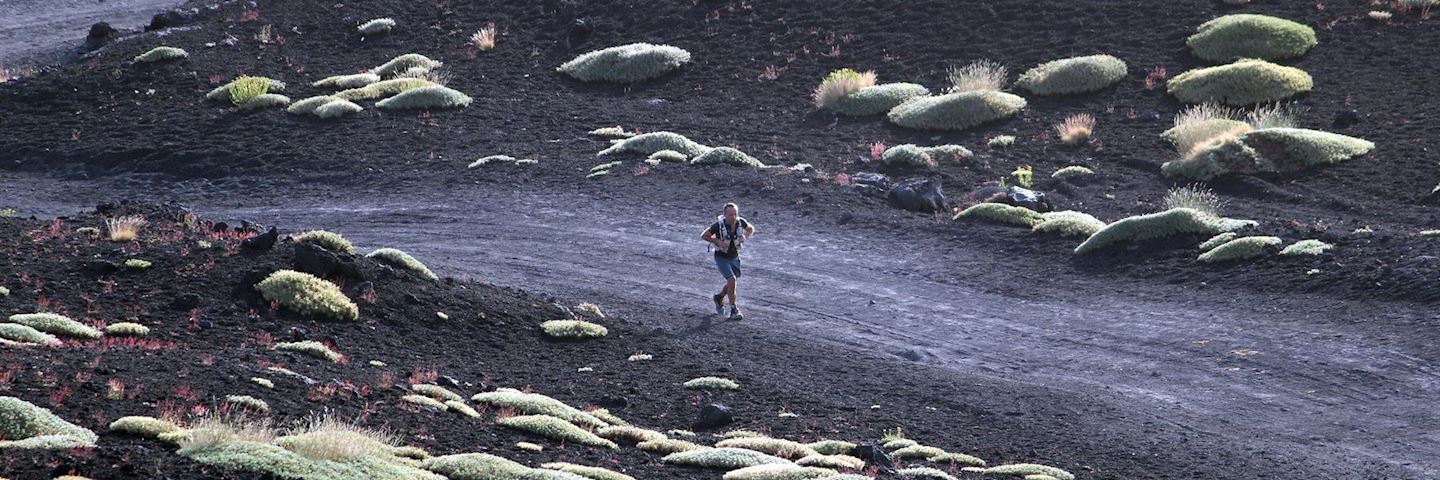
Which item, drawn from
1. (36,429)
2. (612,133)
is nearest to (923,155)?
(612,133)

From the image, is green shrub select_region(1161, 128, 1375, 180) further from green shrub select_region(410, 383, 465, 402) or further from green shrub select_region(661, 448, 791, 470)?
green shrub select_region(410, 383, 465, 402)

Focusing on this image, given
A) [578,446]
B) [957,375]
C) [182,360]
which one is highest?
[182,360]

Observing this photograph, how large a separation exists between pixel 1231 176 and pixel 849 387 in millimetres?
12681

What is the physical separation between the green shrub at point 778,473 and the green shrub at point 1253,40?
2428cm

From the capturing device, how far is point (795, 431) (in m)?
15.7

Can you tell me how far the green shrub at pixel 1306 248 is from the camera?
22.2 m

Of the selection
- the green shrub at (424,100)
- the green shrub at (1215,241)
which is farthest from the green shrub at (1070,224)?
the green shrub at (424,100)

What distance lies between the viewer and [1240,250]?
22.6 m

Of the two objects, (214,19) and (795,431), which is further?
(214,19)

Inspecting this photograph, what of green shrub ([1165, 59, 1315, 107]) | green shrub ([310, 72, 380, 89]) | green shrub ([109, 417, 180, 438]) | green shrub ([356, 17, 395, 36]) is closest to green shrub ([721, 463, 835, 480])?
green shrub ([109, 417, 180, 438])

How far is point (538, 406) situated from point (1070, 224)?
12568 millimetres

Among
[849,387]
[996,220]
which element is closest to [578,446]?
[849,387]

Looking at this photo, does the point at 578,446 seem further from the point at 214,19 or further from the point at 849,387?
the point at 214,19

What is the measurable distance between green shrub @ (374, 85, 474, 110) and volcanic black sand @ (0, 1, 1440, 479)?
402 mm
